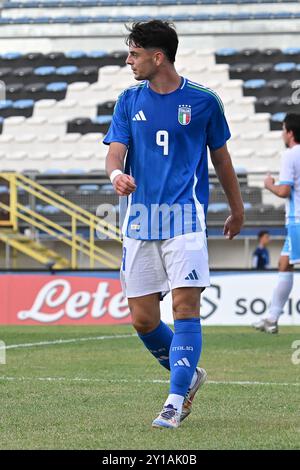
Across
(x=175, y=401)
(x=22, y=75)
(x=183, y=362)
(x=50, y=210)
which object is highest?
(x=22, y=75)

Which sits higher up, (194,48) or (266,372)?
(194,48)

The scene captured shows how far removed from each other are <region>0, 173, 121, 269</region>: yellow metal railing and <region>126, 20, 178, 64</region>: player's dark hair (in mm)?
13686

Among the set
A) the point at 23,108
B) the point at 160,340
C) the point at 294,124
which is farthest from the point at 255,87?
the point at 160,340

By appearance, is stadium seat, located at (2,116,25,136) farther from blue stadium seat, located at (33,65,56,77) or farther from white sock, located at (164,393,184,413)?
white sock, located at (164,393,184,413)

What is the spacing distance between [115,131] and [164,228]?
0.59m

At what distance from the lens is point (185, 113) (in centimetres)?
598

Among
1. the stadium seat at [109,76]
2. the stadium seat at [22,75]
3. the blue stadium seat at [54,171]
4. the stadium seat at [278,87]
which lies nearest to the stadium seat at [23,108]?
the stadium seat at [22,75]

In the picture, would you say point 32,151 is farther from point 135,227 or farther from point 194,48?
point 135,227

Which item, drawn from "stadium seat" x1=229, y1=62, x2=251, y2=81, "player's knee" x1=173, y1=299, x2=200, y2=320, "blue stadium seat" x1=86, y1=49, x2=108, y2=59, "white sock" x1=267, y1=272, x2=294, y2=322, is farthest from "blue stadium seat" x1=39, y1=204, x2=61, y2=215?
"player's knee" x1=173, y1=299, x2=200, y2=320

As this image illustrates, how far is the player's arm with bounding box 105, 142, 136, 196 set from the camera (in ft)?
18.2

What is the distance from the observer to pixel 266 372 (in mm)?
8930

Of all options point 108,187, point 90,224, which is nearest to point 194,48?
point 108,187

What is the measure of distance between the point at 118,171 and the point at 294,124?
6.99 metres

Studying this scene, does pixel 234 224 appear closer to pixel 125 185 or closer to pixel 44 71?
pixel 125 185
